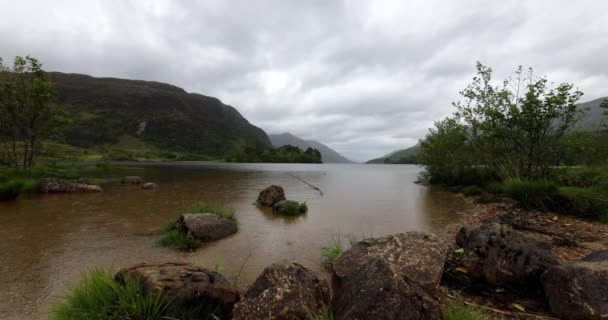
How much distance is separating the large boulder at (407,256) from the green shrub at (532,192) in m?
11.0

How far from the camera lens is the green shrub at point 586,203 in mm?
11656

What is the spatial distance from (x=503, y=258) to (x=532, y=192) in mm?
11661

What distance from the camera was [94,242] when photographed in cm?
993

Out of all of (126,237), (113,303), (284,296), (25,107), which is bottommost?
(126,237)

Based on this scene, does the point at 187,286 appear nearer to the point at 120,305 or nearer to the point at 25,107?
the point at 120,305

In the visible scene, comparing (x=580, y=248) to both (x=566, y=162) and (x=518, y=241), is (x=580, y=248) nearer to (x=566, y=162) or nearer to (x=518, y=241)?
(x=518, y=241)

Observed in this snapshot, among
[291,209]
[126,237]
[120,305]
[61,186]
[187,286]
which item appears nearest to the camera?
[120,305]

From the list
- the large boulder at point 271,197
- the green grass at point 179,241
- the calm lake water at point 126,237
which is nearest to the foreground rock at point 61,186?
the calm lake water at point 126,237

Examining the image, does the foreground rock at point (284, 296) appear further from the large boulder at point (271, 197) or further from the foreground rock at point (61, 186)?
the foreground rock at point (61, 186)

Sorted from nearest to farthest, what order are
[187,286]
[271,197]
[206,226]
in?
[187,286] < [206,226] < [271,197]

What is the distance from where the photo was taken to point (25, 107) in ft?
78.4

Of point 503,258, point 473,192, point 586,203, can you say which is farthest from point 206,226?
point 473,192

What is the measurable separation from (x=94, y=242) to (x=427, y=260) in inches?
460

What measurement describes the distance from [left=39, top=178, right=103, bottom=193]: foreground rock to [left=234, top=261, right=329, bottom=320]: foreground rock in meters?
26.3
